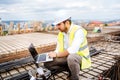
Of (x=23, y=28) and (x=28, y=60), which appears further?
(x=23, y=28)

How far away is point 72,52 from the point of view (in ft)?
10.00

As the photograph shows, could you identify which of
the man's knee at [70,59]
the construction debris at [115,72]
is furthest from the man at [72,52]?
the construction debris at [115,72]

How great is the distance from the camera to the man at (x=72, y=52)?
301cm

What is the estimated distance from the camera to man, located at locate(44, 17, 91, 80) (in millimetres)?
3008

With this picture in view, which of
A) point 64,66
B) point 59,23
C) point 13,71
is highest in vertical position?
point 59,23

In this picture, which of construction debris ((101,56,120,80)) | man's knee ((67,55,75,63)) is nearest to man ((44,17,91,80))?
man's knee ((67,55,75,63))

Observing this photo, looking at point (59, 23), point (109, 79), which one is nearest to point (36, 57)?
point (59, 23)

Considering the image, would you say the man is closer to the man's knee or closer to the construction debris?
the man's knee

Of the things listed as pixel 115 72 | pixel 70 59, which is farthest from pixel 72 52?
pixel 115 72

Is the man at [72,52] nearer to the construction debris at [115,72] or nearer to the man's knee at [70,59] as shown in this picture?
the man's knee at [70,59]

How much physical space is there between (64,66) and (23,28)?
30.6 ft

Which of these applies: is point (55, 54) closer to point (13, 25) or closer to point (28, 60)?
point (28, 60)

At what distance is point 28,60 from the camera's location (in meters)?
4.37

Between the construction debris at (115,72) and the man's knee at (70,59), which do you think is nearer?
the man's knee at (70,59)
